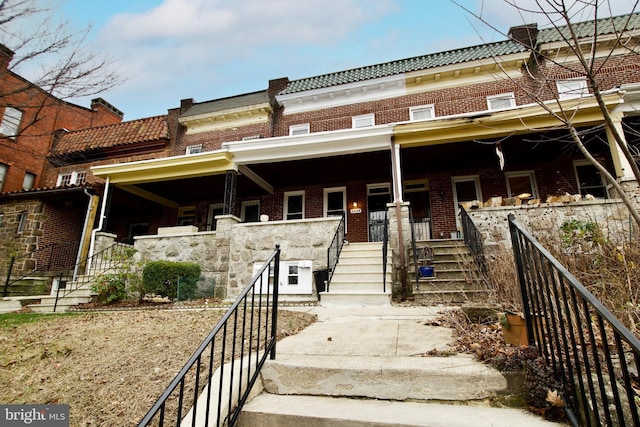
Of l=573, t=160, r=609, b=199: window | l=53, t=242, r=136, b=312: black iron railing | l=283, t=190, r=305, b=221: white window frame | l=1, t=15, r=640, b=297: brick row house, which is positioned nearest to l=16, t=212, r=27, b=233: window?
l=1, t=15, r=640, b=297: brick row house

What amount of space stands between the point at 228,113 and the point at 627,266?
570 inches

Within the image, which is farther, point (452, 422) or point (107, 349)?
point (107, 349)

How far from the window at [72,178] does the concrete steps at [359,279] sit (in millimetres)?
14742

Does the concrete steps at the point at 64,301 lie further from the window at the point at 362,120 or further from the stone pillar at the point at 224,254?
the window at the point at 362,120

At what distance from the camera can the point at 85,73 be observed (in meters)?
6.77

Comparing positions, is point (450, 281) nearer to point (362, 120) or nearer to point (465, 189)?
point (465, 189)

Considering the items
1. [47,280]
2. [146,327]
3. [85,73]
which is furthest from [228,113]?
[146,327]

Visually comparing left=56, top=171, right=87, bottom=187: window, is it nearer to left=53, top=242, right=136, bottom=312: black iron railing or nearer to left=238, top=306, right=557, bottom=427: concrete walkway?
left=53, top=242, right=136, bottom=312: black iron railing

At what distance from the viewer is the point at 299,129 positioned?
14141 mm

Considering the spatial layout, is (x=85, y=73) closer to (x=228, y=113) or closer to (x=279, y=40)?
(x=279, y=40)

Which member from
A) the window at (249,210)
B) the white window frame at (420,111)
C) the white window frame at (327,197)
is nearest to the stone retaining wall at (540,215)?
the white window frame at (327,197)

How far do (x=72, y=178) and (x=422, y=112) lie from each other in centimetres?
1734

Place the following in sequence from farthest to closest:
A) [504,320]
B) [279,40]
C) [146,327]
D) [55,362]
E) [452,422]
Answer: [279,40]
[146,327]
[55,362]
[504,320]
[452,422]

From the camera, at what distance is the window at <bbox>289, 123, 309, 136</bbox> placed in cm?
1402
